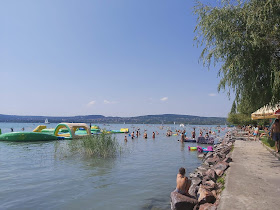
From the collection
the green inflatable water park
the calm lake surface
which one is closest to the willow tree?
the calm lake surface

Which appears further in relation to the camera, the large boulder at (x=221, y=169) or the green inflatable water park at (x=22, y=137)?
the green inflatable water park at (x=22, y=137)

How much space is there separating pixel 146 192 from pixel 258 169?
4457mm

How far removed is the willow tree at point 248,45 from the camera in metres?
8.20

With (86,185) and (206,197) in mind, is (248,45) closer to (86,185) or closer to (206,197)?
(206,197)

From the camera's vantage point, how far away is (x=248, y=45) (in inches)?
326

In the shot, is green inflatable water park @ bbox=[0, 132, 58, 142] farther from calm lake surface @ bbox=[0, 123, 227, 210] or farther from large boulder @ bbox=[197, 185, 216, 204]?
large boulder @ bbox=[197, 185, 216, 204]

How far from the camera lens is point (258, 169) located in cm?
874

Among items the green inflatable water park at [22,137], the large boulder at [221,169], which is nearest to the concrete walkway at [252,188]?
the large boulder at [221,169]

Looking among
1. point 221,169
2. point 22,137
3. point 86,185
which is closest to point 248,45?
point 221,169

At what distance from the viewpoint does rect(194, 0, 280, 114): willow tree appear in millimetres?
8203

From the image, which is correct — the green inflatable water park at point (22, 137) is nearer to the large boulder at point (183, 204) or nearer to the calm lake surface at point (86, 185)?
the calm lake surface at point (86, 185)

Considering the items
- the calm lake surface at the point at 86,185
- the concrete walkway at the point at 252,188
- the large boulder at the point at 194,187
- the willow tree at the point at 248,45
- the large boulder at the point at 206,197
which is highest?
the willow tree at the point at 248,45

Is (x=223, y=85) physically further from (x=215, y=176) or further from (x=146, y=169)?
(x=146, y=169)

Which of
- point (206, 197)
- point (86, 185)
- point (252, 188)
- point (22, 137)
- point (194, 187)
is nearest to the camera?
point (206, 197)
